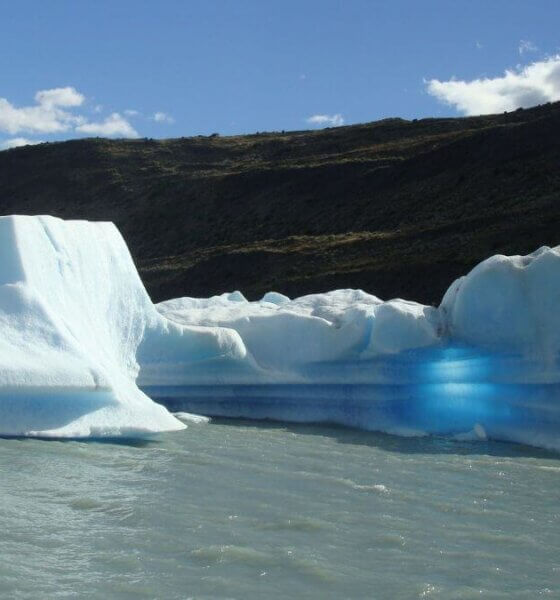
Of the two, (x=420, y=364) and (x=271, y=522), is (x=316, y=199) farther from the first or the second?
(x=271, y=522)

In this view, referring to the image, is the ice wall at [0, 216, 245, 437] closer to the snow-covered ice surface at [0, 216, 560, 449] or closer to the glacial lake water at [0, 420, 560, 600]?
the snow-covered ice surface at [0, 216, 560, 449]

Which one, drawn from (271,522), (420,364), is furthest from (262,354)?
(271,522)

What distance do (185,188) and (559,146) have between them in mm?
19972

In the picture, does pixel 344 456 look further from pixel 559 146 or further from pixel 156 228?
pixel 156 228

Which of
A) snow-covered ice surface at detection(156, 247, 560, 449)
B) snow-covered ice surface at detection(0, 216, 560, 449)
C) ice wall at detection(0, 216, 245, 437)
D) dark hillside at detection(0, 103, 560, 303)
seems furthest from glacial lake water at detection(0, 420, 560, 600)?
dark hillside at detection(0, 103, 560, 303)

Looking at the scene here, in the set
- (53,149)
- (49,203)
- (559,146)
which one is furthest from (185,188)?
(559,146)

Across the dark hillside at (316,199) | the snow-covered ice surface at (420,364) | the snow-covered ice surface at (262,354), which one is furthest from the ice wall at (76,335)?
the dark hillside at (316,199)

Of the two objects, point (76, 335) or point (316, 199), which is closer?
point (76, 335)

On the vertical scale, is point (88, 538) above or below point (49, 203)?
below

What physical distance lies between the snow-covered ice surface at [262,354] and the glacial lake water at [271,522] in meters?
0.50

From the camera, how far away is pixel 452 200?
3634cm

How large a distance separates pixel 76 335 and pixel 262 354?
8.63 feet

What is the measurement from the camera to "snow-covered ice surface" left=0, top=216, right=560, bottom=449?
7.18 metres

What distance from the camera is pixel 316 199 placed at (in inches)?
1677
